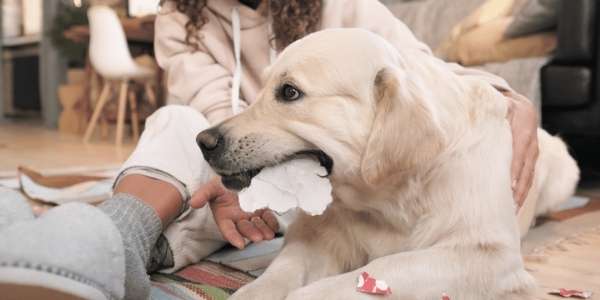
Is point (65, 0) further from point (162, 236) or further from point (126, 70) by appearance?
point (162, 236)

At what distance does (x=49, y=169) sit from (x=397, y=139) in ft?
9.06

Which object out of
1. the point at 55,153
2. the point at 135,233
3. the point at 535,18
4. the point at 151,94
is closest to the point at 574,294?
the point at 135,233

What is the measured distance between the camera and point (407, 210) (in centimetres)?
99

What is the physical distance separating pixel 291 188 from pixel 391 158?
0.57 feet

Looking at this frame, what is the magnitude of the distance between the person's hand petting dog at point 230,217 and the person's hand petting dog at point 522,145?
0.52m

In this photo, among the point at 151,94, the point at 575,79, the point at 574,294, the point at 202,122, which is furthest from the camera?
the point at 151,94

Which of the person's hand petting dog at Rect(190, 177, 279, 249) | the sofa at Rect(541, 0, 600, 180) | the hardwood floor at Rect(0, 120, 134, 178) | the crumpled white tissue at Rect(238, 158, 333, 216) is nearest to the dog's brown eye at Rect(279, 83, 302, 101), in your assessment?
the crumpled white tissue at Rect(238, 158, 333, 216)

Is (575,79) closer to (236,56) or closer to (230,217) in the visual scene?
(236,56)

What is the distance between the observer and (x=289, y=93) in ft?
3.16

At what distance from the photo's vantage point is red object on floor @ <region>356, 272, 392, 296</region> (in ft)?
2.90

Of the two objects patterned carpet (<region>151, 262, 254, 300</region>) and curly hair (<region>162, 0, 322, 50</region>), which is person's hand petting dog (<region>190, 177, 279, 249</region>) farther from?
curly hair (<region>162, 0, 322, 50</region>)

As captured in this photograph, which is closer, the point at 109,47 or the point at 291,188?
the point at 291,188

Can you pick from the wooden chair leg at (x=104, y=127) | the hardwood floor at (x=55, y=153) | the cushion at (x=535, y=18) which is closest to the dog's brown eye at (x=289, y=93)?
the cushion at (x=535, y=18)

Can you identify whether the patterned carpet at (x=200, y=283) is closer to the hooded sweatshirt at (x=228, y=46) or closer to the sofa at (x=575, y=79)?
the hooded sweatshirt at (x=228, y=46)
